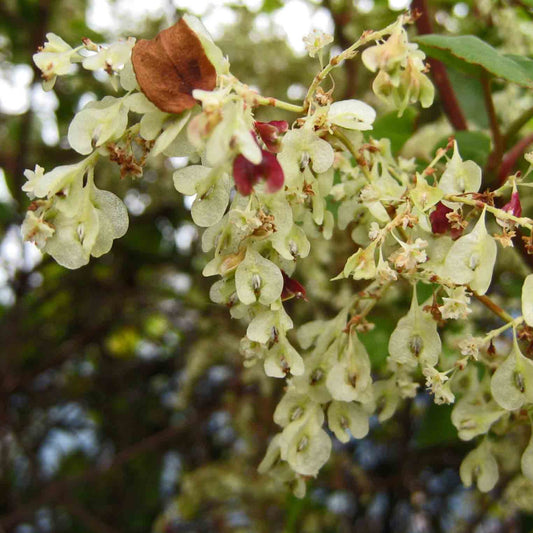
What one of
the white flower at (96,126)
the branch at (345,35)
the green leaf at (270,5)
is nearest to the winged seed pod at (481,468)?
the white flower at (96,126)

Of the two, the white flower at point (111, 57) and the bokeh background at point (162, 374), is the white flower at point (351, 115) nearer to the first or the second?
the white flower at point (111, 57)

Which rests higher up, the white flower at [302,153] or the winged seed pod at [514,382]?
the white flower at [302,153]

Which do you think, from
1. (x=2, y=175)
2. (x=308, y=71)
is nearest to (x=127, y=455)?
(x=2, y=175)

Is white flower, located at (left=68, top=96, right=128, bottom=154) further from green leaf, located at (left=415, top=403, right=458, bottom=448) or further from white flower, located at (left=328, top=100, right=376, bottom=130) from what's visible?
green leaf, located at (left=415, top=403, right=458, bottom=448)

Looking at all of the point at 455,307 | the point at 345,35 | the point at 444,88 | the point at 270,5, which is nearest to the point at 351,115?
the point at 455,307

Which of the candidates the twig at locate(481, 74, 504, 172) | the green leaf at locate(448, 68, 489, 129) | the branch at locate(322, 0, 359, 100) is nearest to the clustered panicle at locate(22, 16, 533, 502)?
the twig at locate(481, 74, 504, 172)

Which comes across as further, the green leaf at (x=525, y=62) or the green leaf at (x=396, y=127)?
the green leaf at (x=396, y=127)

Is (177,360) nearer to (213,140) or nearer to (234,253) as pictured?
(234,253)
